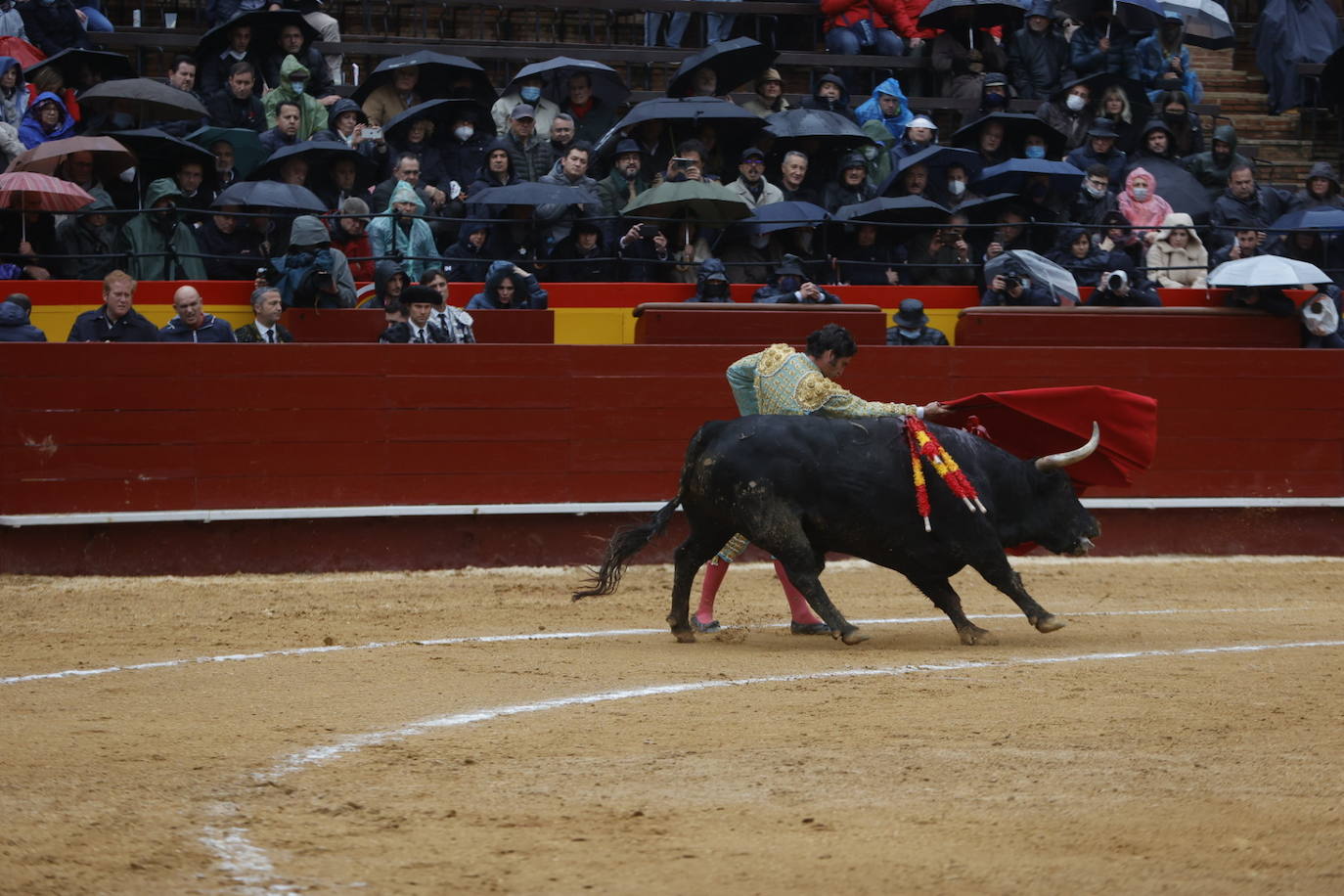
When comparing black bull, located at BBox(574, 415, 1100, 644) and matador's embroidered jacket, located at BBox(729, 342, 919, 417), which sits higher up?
matador's embroidered jacket, located at BBox(729, 342, 919, 417)

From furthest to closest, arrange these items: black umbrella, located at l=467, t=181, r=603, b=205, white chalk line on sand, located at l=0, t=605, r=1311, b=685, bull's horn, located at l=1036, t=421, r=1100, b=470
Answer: black umbrella, located at l=467, t=181, r=603, b=205
bull's horn, located at l=1036, t=421, r=1100, b=470
white chalk line on sand, located at l=0, t=605, r=1311, b=685

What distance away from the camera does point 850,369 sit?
10523 millimetres

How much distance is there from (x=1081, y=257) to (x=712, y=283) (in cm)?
270

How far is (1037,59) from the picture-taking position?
1395cm

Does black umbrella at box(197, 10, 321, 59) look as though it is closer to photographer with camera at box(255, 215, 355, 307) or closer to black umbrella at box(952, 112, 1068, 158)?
photographer with camera at box(255, 215, 355, 307)

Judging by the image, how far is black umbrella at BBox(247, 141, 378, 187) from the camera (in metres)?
10.7

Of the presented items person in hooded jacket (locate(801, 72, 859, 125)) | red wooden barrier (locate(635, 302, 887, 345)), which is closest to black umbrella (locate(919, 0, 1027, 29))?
person in hooded jacket (locate(801, 72, 859, 125))

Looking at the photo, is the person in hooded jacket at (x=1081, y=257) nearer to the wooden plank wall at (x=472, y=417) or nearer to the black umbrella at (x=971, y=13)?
the wooden plank wall at (x=472, y=417)

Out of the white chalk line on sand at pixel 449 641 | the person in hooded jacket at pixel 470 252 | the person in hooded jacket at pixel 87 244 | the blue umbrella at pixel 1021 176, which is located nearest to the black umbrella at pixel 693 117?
the person in hooded jacket at pixel 470 252

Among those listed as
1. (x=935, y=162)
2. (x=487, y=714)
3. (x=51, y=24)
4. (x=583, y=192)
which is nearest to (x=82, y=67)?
(x=51, y=24)

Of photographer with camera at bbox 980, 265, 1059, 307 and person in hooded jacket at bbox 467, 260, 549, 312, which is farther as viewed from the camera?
photographer with camera at bbox 980, 265, 1059, 307

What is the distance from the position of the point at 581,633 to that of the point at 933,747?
294 centimetres

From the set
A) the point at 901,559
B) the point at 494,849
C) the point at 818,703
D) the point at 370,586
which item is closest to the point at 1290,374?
the point at 901,559

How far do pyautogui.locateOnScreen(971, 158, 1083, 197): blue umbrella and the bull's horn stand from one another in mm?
4606
